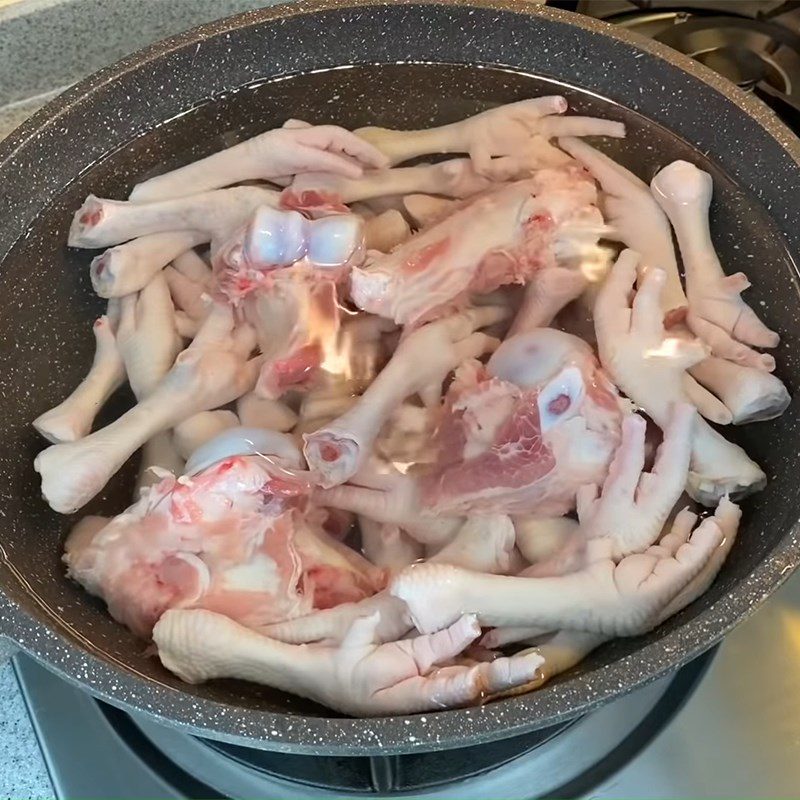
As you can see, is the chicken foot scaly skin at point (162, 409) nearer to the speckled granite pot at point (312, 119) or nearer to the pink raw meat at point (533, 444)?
the speckled granite pot at point (312, 119)

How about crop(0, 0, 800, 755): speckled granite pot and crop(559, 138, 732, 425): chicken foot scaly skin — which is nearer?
crop(0, 0, 800, 755): speckled granite pot

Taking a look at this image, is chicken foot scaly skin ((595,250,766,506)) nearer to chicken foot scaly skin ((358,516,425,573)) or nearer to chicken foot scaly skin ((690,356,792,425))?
chicken foot scaly skin ((690,356,792,425))

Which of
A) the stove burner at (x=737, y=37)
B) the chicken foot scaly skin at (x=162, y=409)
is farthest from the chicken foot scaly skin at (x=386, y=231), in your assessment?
the stove burner at (x=737, y=37)

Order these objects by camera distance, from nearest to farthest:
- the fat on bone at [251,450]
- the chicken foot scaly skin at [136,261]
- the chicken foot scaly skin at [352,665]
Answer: the chicken foot scaly skin at [352,665], the fat on bone at [251,450], the chicken foot scaly skin at [136,261]

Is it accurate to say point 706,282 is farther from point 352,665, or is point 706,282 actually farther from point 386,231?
point 352,665

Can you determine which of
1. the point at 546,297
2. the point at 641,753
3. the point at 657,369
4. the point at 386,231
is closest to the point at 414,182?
the point at 386,231

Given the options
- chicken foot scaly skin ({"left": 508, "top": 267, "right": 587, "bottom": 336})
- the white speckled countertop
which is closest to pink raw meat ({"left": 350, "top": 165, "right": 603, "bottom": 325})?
chicken foot scaly skin ({"left": 508, "top": 267, "right": 587, "bottom": 336})
